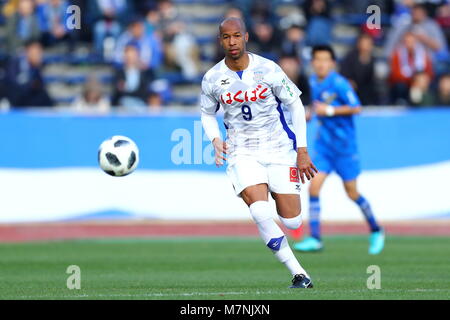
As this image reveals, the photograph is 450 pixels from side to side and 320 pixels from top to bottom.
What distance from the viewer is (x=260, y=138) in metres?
10.2

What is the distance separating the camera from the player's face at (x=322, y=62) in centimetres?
1526

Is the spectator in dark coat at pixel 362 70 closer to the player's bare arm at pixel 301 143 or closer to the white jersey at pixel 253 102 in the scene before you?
the white jersey at pixel 253 102

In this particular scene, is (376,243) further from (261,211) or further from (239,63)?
(239,63)

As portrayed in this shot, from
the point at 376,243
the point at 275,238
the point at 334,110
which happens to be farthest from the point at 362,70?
the point at 275,238

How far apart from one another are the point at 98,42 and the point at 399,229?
7.42 metres

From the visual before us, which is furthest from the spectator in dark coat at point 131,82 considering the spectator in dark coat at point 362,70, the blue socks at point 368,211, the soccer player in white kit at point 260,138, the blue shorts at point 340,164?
the soccer player in white kit at point 260,138

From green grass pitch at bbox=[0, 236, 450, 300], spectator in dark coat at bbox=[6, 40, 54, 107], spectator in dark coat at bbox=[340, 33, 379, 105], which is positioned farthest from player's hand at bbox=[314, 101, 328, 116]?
spectator in dark coat at bbox=[6, 40, 54, 107]

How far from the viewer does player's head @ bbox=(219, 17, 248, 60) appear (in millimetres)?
9797

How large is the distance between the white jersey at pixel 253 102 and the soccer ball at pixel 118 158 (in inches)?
44.3

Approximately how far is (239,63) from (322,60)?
5378 mm

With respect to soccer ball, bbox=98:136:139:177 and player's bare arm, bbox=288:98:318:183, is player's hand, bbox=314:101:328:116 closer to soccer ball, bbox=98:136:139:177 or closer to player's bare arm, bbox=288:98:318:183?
soccer ball, bbox=98:136:139:177

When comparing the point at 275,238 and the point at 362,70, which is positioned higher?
the point at 362,70

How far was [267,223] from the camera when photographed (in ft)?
32.6

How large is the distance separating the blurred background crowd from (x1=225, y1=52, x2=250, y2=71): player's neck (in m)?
10.4
